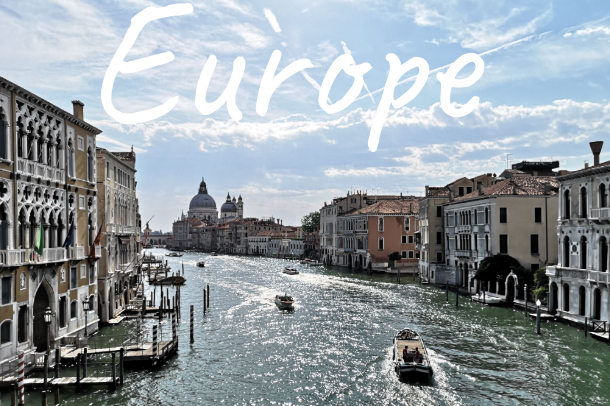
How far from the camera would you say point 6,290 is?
17.4m

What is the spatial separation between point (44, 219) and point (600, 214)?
2296cm

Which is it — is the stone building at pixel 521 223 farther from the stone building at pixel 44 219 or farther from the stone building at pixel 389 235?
the stone building at pixel 389 235

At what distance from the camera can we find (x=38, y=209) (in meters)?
19.8

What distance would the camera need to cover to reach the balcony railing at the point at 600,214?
2464 cm

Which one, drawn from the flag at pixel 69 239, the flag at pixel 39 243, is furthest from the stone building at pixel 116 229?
the flag at pixel 39 243

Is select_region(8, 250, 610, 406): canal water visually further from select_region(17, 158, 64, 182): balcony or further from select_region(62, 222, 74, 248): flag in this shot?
select_region(17, 158, 64, 182): balcony

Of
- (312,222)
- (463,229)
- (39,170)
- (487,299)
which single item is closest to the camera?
(39,170)

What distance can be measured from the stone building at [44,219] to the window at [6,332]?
0.10ft

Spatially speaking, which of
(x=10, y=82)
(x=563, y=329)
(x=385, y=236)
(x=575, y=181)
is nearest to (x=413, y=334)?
(x=563, y=329)

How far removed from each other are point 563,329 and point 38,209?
23033 mm

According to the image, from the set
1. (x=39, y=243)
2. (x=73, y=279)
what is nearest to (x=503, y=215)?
(x=73, y=279)

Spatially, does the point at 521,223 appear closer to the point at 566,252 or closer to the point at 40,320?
the point at 566,252

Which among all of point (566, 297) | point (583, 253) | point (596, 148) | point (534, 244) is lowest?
point (566, 297)

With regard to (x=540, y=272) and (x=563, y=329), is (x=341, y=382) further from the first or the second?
(x=540, y=272)
